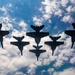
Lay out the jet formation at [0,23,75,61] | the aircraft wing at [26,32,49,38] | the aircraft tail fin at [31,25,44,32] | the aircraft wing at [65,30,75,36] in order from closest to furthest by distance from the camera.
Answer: the aircraft tail fin at [31,25,44,32]
the aircraft wing at [65,30,75,36]
the jet formation at [0,23,75,61]
the aircraft wing at [26,32,49,38]

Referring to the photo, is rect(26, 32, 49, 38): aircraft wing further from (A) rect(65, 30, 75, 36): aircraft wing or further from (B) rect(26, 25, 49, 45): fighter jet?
(A) rect(65, 30, 75, 36): aircraft wing

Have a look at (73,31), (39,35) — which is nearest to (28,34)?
(39,35)

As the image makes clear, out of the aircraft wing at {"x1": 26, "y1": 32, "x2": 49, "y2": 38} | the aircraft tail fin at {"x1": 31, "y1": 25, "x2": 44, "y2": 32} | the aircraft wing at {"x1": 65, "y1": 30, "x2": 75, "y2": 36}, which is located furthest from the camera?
the aircraft wing at {"x1": 26, "y1": 32, "x2": 49, "y2": 38}

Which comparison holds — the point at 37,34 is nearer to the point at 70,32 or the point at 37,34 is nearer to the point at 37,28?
the point at 37,28

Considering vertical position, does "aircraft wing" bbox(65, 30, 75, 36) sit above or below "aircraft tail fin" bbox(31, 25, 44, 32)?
below

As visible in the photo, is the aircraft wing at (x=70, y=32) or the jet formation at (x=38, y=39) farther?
the jet formation at (x=38, y=39)

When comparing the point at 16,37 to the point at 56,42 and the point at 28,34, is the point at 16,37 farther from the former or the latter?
the point at 56,42

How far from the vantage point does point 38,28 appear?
6381 centimetres

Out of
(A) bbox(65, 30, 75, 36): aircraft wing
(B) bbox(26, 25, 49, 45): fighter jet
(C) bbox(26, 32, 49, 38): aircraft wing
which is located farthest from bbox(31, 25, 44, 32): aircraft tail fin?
(A) bbox(65, 30, 75, 36): aircraft wing

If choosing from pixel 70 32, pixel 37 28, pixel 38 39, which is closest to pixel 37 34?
pixel 37 28

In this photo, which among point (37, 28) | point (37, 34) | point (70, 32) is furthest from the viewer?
point (37, 34)

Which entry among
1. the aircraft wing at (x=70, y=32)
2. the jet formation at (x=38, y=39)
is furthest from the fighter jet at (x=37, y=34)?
the aircraft wing at (x=70, y=32)

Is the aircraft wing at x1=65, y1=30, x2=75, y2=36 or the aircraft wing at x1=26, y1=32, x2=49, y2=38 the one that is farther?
the aircraft wing at x1=26, y1=32, x2=49, y2=38

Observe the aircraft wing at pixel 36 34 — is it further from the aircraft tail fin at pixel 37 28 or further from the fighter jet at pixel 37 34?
the aircraft tail fin at pixel 37 28
